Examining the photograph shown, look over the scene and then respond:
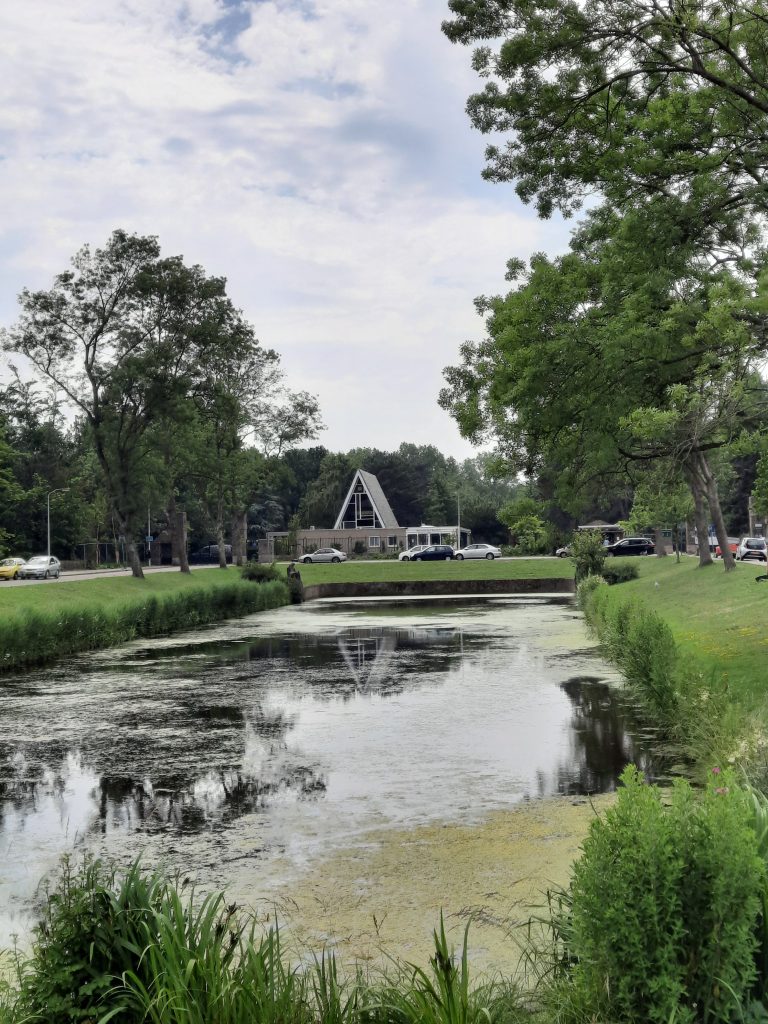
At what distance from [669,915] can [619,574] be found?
45033 millimetres

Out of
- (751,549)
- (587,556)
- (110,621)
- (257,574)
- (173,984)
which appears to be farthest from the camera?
(751,549)

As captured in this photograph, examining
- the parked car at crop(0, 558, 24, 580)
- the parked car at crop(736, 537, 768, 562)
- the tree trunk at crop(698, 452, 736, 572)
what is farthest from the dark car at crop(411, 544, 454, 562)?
the tree trunk at crop(698, 452, 736, 572)

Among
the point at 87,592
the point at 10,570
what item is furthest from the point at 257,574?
the point at 10,570

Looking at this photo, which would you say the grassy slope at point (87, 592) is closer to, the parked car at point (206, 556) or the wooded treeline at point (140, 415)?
the wooded treeline at point (140, 415)

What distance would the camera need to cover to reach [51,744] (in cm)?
1386

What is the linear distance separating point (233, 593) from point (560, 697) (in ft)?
78.5

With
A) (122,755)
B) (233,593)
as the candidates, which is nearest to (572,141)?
(122,755)

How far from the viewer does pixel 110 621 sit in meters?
28.1

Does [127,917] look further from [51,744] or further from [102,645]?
[102,645]

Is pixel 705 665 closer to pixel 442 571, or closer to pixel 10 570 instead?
pixel 10 570

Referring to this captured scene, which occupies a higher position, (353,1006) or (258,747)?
(353,1006)

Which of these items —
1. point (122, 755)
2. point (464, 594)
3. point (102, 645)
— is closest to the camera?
point (122, 755)

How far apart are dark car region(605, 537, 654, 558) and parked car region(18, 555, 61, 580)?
4042 centimetres

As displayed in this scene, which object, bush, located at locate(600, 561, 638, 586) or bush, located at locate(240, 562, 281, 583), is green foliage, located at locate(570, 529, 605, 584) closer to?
bush, located at locate(600, 561, 638, 586)
